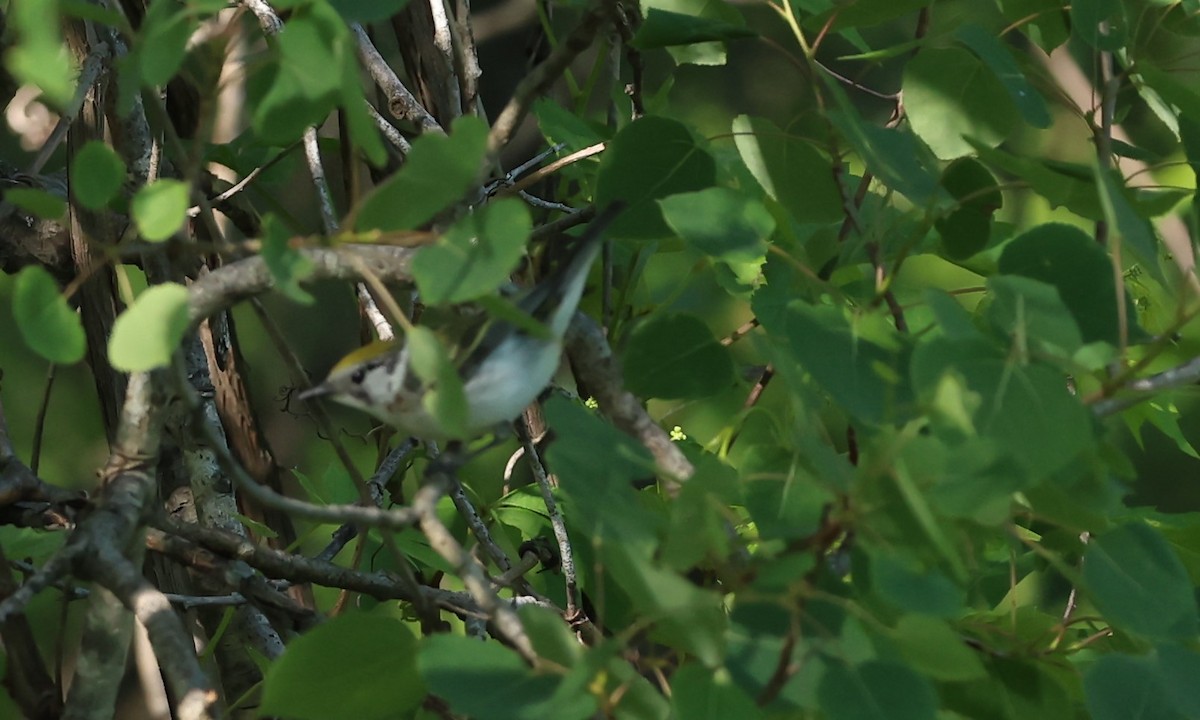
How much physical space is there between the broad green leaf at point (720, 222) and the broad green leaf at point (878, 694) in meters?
0.32

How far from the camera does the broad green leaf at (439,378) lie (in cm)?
61

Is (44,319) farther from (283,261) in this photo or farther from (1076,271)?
(1076,271)

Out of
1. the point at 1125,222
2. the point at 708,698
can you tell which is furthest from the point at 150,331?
the point at 1125,222

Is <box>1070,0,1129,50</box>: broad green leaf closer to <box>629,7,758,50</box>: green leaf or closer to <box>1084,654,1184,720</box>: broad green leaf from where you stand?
<box>629,7,758,50</box>: green leaf

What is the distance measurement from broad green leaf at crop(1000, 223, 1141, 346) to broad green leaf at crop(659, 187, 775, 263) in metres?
0.17

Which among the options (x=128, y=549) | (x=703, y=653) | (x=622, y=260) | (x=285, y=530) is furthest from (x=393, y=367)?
(x=285, y=530)

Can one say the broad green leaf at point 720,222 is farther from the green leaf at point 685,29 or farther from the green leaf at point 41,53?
the green leaf at point 41,53

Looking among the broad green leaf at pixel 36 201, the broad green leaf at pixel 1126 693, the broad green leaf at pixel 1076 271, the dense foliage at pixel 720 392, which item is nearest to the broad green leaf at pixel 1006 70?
the dense foliage at pixel 720 392

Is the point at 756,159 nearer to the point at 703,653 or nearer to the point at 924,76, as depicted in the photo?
the point at 924,76

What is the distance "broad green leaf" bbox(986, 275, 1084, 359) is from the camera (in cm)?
67

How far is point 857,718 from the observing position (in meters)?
0.61

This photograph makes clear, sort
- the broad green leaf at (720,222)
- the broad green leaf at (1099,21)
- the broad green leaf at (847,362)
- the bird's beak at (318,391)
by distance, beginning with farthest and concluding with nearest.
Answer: the bird's beak at (318,391) → the broad green leaf at (1099,21) → the broad green leaf at (720,222) → the broad green leaf at (847,362)

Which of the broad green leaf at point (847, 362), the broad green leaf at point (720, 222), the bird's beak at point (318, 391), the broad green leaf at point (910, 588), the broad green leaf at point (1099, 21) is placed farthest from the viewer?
the bird's beak at point (318, 391)

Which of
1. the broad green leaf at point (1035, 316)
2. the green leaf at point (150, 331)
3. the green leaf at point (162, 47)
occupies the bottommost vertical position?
the broad green leaf at point (1035, 316)
